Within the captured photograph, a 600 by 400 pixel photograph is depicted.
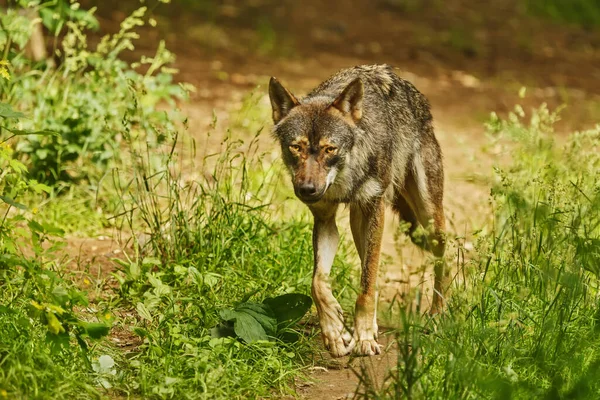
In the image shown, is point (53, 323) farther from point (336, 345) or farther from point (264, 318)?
point (336, 345)

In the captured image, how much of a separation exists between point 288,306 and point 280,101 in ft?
4.26

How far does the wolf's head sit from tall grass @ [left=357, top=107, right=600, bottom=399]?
2.98 feet

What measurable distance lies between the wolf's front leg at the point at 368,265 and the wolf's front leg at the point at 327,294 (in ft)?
0.32

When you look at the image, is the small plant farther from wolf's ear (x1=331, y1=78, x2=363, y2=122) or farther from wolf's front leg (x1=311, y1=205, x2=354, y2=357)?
wolf's ear (x1=331, y1=78, x2=363, y2=122)

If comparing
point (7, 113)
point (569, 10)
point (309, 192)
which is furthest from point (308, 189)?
point (569, 10)

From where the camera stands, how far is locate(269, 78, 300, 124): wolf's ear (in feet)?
18.3

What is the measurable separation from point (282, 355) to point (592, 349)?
62.2 inches

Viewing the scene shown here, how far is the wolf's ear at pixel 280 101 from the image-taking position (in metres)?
5.58

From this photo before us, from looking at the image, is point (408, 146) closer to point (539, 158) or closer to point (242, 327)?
point (539, 158)

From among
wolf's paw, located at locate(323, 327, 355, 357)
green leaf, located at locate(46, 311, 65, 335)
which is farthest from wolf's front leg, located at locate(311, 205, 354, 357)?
green leaf, located at locate(46, 311, 65, 335)

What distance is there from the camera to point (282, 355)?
16.2 ft

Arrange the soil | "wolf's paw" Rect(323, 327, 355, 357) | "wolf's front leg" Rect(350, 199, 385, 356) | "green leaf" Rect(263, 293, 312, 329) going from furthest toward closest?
the soil
"wolf's front leg" Rect(350, 199, 385, 356)
"wolf's paw" Rect(323, 327, 355, 357)
"green leaf" Rect(263, 293, 312, 329)

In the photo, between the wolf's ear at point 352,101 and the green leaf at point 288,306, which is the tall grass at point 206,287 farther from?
the wolf's ear at point 352,101

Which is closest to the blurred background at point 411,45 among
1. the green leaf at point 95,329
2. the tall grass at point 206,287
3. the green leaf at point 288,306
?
the tall grass at point 206,287
